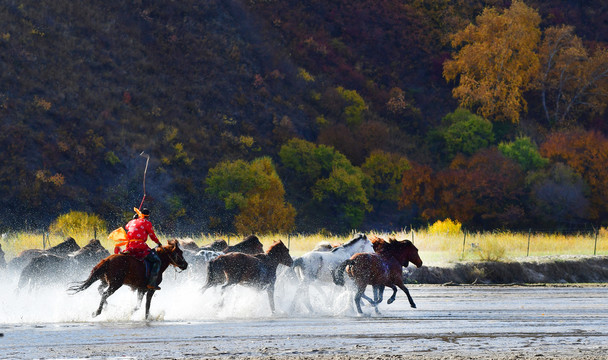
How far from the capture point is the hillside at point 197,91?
174 feet

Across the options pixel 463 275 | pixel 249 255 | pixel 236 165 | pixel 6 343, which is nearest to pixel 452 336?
pixel 249 255

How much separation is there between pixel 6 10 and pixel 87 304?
4494cm

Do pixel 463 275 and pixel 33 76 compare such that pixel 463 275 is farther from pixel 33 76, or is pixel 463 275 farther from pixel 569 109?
pixel 569 109

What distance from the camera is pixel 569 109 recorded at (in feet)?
243

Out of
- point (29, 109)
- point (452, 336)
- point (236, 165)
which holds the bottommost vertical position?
point (452, 336)

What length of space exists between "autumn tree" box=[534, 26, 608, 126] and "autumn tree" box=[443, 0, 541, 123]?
1124 millimetres

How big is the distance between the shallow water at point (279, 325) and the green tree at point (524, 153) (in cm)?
3853

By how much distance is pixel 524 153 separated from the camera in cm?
6291

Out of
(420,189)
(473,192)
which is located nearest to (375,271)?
(473,192)

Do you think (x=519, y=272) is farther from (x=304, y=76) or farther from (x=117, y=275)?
(x=304, y=76)

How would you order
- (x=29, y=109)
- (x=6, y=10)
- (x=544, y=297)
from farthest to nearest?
1. (x=6, y=10)
2. (x=29, y=109)
3. (x=544, y=297)

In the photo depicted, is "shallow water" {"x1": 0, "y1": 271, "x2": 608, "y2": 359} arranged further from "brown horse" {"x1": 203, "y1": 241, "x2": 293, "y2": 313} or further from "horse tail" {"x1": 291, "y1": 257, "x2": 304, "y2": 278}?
"horse tail" {"x1": 291, "y1": 257, "x2": 304, "y2": 278}

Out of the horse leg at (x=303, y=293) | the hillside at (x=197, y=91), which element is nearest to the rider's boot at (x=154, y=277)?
the horse leg at (x=303, y=293)

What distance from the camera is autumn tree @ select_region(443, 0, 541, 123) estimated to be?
69.9m
